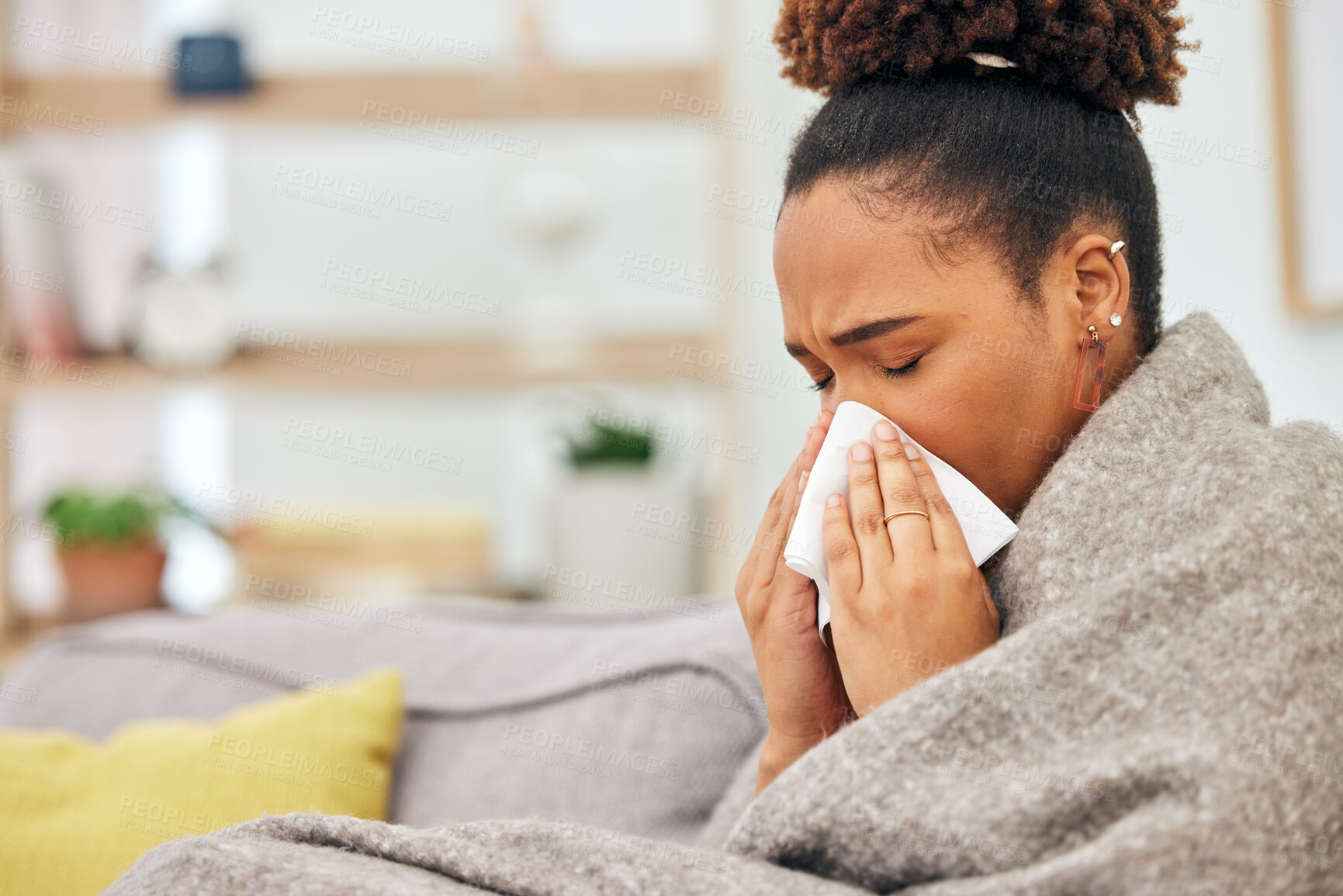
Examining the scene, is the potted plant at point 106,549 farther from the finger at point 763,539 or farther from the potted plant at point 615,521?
the finger at point 763,539

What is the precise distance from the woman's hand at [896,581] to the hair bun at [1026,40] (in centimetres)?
25

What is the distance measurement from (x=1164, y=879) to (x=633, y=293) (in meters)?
2.23

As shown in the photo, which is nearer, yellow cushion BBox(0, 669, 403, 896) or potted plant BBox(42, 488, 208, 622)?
yellow cushion BBox(0, 669, 403, 896)

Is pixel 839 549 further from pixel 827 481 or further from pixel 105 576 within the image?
pixel 105 576

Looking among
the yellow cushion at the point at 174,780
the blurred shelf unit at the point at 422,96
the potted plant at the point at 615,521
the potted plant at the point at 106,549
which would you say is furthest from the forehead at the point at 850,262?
the potted plant at the point at 106,549

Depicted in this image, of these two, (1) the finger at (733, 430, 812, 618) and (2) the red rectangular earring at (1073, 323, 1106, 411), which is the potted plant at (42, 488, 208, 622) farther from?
(2) the red rectangular earring at (1073, 323, 1106, 411)

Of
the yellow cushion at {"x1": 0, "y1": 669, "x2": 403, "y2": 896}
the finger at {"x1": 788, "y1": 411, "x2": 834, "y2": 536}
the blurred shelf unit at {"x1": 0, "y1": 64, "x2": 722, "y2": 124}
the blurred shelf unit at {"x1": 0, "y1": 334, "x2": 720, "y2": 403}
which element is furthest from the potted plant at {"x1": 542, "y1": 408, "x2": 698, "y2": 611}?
the finger at {"x1": 788, "y1": 411, "x2": 834, "y2": 536}

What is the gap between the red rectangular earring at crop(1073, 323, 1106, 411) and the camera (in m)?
0.69

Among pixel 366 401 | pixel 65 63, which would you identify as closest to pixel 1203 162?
pixel 366 401

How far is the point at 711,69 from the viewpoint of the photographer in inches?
89.5

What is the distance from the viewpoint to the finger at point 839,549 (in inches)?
26.5

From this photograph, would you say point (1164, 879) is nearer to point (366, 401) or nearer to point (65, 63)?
point (366, 401)

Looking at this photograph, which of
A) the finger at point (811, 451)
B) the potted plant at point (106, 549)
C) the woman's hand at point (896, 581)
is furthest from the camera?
the potted plant at point (106, 549)

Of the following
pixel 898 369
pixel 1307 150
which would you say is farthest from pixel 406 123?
pixel 898 369
